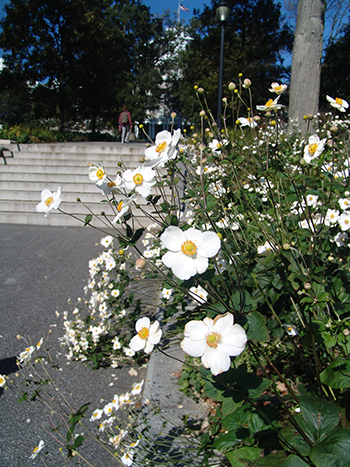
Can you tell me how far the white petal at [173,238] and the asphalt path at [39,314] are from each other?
3.88ft

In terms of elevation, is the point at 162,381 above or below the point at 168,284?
below

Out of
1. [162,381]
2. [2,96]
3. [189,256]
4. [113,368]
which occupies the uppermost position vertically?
[2,96]

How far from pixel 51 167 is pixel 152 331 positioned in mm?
7919

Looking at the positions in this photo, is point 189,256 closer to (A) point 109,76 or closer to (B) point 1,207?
(B) point 1,207

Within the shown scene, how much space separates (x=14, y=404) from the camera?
2064 mm

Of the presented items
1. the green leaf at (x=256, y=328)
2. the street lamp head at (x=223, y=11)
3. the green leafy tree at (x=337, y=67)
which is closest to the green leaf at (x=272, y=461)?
the green leaf at (x=256, y=328)

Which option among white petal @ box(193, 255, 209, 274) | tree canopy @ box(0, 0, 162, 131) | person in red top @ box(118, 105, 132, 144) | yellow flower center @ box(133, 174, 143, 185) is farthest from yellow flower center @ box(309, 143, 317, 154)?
tree canopy @ box(0, 0, 162, 131)

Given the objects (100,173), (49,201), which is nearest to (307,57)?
(100,173)

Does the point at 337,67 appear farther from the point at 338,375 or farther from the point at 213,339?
the point at 213,339

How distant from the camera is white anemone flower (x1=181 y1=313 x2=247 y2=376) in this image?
75 cm

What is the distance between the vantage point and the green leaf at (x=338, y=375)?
0.99 m

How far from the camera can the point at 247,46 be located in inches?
797

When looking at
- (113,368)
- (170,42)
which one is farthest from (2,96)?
(113,368)

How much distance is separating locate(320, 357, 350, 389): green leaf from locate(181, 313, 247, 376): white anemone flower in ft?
1.51
